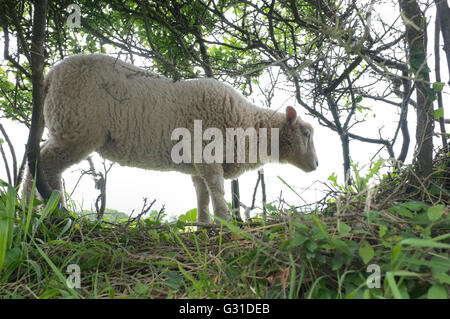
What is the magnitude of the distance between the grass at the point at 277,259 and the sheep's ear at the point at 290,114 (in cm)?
179

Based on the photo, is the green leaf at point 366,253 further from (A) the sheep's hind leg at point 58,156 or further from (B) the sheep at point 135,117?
(A) the sheep's hind leg at point 58,156

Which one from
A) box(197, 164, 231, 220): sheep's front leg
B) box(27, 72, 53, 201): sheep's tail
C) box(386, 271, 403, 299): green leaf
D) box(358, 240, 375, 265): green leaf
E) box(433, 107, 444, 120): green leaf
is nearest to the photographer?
box(386, 271, 403, 299): green leaf

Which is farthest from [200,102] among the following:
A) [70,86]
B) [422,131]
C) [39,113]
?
[422,131]

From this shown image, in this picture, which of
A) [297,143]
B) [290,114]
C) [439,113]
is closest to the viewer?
[439,113]

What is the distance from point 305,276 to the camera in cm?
125

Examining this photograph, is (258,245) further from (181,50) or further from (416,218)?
(181,50)

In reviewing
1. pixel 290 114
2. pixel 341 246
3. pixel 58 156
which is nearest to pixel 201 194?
pixel 290 114

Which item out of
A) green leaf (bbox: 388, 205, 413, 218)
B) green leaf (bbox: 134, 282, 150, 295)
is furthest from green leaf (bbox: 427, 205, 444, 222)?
green leaf (bbox: 134, 282, 150, 295)

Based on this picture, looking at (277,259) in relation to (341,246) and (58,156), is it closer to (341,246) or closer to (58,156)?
(341,246)

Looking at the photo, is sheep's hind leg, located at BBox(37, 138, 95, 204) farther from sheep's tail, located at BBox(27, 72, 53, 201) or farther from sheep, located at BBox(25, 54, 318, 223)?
sheep's tail, located at BBox(27, 72, 53, 201)

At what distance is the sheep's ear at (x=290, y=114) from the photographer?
3.60m

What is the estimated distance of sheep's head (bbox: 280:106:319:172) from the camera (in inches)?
148

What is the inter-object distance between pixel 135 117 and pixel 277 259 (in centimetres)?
218

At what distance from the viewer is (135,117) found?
3.09 meters
